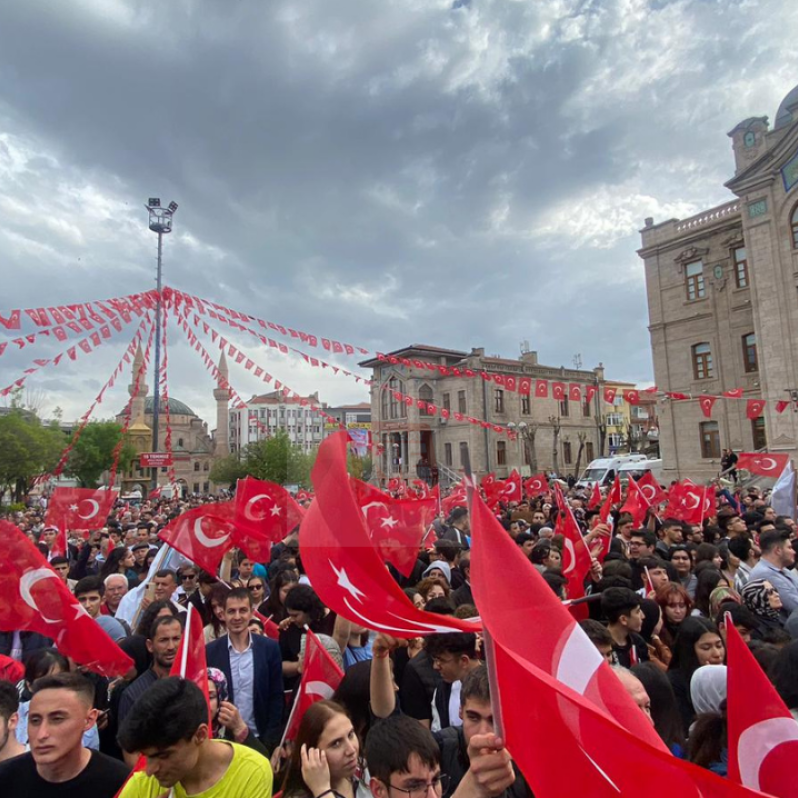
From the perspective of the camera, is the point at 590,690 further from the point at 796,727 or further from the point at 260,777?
the point at 260,777

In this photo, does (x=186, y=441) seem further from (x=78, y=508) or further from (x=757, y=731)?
(x=757, y=731)

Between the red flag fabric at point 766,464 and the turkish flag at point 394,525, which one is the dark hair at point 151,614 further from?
the red flag fabric at point 766,464

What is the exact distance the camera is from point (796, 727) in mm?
2180

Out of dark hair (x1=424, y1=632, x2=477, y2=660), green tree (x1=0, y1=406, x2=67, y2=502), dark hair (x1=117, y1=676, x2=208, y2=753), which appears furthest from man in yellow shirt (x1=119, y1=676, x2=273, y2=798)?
green tree (x1=0, y1=406, x2=67, y2=502)

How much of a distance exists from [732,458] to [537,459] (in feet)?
85.2

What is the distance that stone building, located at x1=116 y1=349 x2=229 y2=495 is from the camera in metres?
63.5

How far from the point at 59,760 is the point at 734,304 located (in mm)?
30219

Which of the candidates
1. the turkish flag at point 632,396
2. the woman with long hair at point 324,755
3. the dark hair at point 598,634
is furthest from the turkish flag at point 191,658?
the turkish flag at point 632,396

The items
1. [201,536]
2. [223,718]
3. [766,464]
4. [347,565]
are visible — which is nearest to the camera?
[347,565]

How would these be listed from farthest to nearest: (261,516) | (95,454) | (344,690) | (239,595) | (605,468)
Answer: (95,454) < (605,468) < (261,516) < (239,595) < (344,690)

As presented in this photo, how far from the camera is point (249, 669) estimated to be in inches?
167

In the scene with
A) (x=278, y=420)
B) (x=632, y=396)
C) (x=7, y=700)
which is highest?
(x=278, y=420)

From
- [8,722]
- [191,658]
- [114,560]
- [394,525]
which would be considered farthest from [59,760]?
[114,560]

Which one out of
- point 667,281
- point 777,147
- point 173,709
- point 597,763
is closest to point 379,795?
point 173,709
